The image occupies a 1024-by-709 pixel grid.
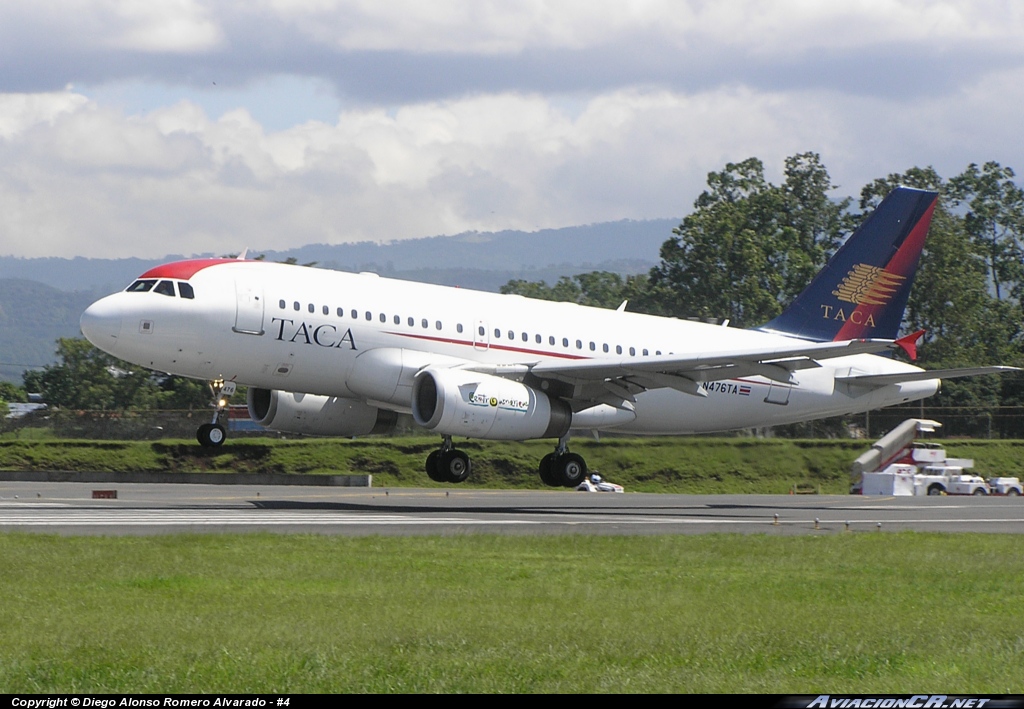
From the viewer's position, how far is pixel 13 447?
49062 millimetres

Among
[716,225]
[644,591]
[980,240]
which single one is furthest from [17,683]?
[980,240]

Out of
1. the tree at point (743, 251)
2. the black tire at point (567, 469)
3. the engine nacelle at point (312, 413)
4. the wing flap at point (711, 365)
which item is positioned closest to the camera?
the wing flap at point (711, 365)

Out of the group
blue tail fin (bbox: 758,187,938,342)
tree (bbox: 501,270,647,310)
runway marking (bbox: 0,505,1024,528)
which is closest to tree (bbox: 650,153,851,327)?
tree (bbox: 501,270,647,310)

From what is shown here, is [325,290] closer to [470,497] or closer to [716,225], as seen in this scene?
[470,497]

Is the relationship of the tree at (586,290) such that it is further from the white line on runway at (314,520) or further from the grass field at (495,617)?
the grass field at (495,617)

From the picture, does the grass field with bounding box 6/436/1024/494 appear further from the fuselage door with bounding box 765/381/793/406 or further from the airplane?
the airplane

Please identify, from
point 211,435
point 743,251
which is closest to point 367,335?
point 211,435

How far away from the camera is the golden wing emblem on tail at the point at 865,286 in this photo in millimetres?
38469

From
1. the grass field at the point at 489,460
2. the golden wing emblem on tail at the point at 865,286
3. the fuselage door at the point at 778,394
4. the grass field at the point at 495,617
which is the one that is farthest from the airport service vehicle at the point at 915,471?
the grass field at the point at 495,617

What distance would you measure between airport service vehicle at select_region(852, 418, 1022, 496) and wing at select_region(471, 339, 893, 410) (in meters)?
18.0

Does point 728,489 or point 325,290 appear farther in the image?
point 728,489

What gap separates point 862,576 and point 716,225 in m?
78.1

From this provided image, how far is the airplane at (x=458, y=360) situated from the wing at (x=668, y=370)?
0.14 ft

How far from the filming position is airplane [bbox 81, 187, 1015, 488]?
2934 cm
